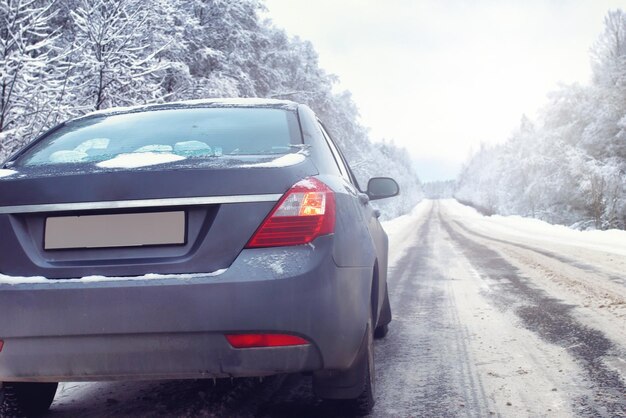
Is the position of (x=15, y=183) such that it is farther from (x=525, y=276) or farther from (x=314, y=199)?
(x=525, y=276)

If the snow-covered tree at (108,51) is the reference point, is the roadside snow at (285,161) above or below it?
below

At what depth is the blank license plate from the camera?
192 cm

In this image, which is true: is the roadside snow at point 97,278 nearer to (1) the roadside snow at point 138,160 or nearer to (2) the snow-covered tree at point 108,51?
(1) the roadside snow at point 138,160

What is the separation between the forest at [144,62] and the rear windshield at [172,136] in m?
4.24

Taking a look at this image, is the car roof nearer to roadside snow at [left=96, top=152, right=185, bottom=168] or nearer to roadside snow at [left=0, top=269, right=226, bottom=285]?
roadside snow at [left=96, top=152, right=185, bottom=168]

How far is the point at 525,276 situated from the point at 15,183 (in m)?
7.16

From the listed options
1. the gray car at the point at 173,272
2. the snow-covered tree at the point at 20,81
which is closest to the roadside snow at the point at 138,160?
the gray car at the point at 173,272

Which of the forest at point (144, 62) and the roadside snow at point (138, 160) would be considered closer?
Answer: the roadside snow at point (138, 160)

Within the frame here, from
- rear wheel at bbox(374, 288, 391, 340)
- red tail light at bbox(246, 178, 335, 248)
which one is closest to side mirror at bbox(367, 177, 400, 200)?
rear wheel at bbox(374, 288, 391, 340)

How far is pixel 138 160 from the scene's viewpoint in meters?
2.09

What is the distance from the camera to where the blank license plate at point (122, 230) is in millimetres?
1925

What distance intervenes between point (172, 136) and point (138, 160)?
0.51m

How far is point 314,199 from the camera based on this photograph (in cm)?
199

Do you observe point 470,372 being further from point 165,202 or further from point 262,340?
point 165,202
